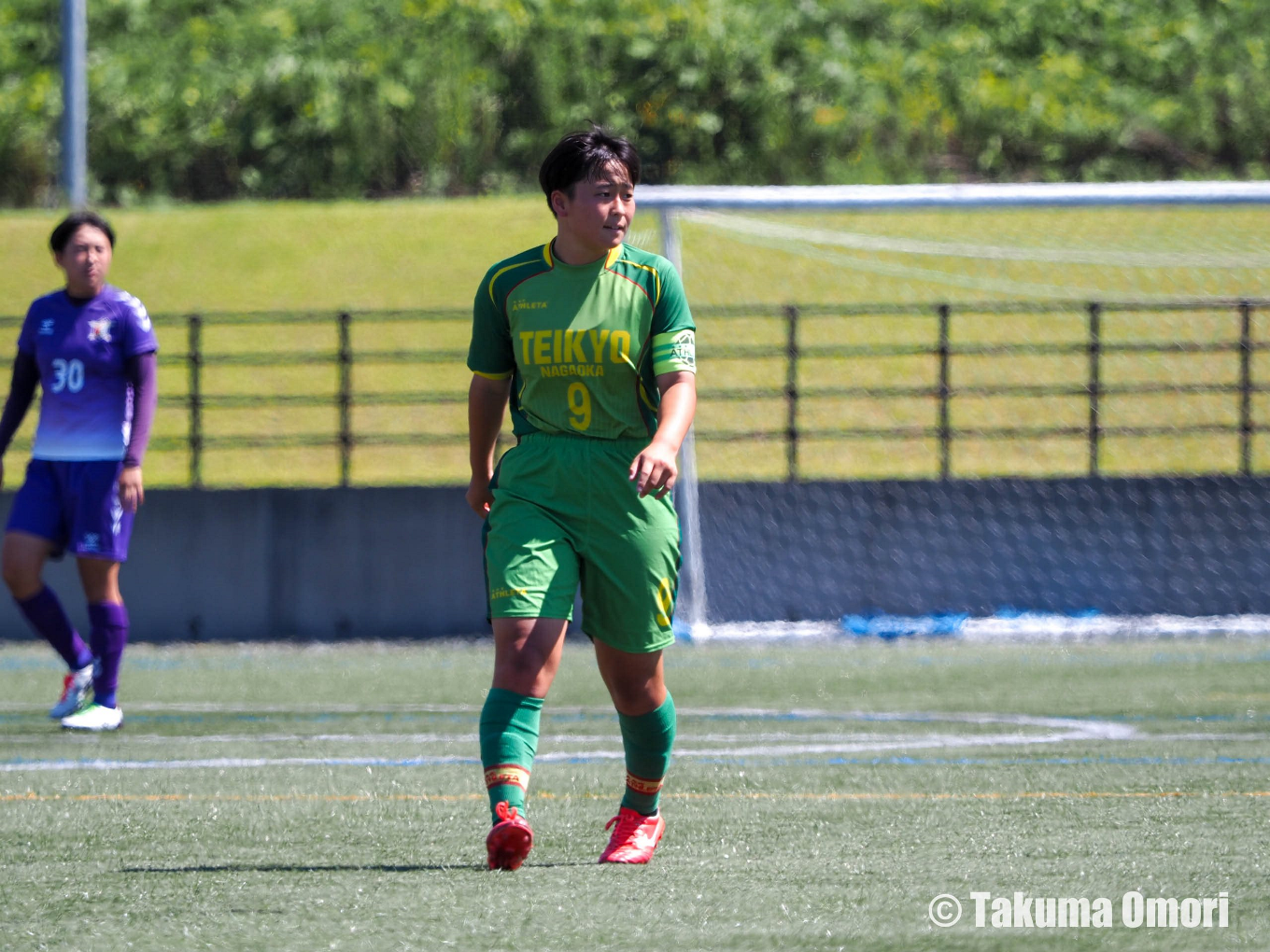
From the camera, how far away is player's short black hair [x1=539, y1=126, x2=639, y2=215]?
4.74m

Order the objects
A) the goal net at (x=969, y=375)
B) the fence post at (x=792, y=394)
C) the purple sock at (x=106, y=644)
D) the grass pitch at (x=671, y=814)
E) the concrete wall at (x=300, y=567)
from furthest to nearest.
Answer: the fence post at (x=792, y=394) < the concrete wall at (x=300, y=567) < the goal net at (x=969, y=375) < the purple sock at (x=106, y=644) < the grass pitch at (x=671, y=814)

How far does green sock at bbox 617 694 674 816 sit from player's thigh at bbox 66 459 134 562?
348 cm

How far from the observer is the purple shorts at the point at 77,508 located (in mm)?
7805

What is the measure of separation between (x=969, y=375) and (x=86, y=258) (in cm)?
1585

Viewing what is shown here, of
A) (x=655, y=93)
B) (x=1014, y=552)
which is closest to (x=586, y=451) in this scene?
(x=1014, y=552)

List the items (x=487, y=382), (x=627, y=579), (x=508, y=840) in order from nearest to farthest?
(x=508, y=840) → (x=627, y=579) → (x=487, y=382)

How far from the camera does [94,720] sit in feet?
26.1

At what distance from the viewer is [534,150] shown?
31484 millimetres

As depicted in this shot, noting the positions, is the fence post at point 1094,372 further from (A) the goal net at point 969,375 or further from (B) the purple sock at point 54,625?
(B) the purple sock at point 54,625

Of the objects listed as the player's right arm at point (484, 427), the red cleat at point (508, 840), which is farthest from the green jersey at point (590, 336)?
the red cleat at point (508, 840)

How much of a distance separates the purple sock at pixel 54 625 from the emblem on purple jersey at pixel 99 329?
1126 millimetres

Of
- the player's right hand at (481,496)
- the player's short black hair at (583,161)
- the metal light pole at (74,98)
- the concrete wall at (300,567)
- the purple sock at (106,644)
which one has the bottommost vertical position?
the concrete wall at (300,567)

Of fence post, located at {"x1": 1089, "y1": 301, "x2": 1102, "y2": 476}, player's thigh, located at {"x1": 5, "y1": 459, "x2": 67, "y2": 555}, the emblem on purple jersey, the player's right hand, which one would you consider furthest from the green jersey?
fence post, located at {"x1": 1089, "y1": 301, "x2": 1102, "y2": 476}

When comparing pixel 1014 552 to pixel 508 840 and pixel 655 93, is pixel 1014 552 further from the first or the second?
pixel 655 93
